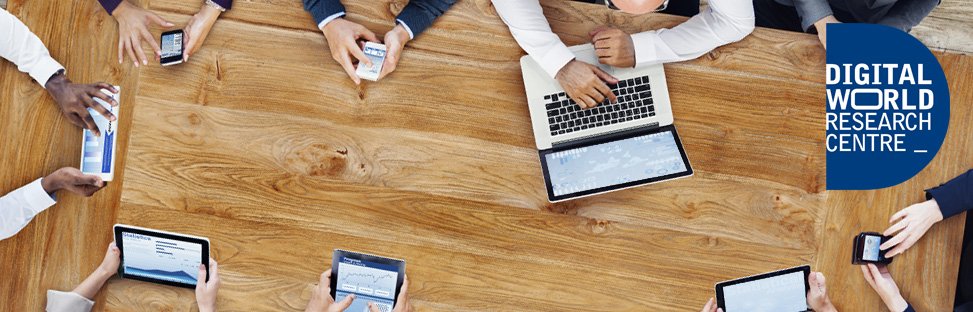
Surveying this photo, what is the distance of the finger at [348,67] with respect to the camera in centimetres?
192

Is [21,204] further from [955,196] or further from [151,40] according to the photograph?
[955,196]

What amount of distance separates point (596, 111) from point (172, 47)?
1.20m

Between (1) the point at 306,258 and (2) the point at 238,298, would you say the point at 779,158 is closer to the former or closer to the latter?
(1) the point at 306,258

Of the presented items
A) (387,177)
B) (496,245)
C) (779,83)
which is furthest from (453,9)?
(779,83)

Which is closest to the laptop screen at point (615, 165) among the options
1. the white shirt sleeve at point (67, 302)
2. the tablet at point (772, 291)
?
the tablet at point (772, 291)

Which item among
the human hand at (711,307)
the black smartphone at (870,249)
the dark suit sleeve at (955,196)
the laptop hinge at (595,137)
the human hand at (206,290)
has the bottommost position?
the human hand at (711,307)

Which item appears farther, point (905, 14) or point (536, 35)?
point (905, 14)

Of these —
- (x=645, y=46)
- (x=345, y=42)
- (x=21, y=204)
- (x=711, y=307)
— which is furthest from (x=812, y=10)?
(x=21, y=204)

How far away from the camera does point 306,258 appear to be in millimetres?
1957

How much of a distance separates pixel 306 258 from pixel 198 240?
301mm

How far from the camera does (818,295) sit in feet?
6.30

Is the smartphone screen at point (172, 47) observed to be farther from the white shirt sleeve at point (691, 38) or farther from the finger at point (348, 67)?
the white shirt sleeve at point (691, 38)

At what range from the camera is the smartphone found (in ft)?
6.38

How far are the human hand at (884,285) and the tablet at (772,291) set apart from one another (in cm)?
16
